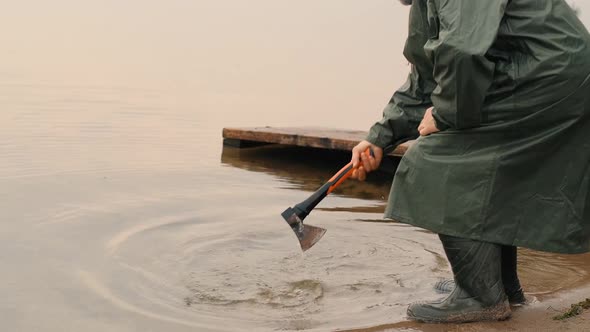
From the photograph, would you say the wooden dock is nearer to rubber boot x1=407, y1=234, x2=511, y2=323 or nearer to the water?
the water

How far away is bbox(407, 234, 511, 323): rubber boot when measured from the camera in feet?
11.6

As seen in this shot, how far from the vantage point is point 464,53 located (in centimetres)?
317

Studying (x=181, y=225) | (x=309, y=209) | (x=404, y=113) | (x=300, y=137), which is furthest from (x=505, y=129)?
(x=300, y=137)

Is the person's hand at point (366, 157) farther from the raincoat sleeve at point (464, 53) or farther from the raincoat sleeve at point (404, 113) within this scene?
the raincoat sleeve at point (464, 53)

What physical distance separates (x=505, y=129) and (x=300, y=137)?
4633 millimetres

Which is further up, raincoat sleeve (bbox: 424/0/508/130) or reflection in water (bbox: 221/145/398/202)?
raincoat sleeve (bbox: 424/0/508/130)

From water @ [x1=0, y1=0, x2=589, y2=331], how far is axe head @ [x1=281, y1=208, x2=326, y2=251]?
31 centimetres

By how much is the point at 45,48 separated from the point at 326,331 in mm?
16247

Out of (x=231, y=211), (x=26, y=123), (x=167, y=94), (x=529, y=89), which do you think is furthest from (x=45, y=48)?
(x=529, y=89)

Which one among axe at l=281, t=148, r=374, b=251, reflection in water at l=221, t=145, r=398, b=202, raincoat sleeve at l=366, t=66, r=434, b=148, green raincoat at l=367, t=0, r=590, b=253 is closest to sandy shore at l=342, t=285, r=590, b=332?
green raincoat at l=367, t=0, r=590, b=253

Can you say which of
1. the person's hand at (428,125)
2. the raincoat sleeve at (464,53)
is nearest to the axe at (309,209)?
the person's hand at (428,125)

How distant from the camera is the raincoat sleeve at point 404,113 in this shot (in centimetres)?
384

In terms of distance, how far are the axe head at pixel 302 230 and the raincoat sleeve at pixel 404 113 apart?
45cm

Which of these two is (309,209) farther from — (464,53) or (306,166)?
(306,166)
